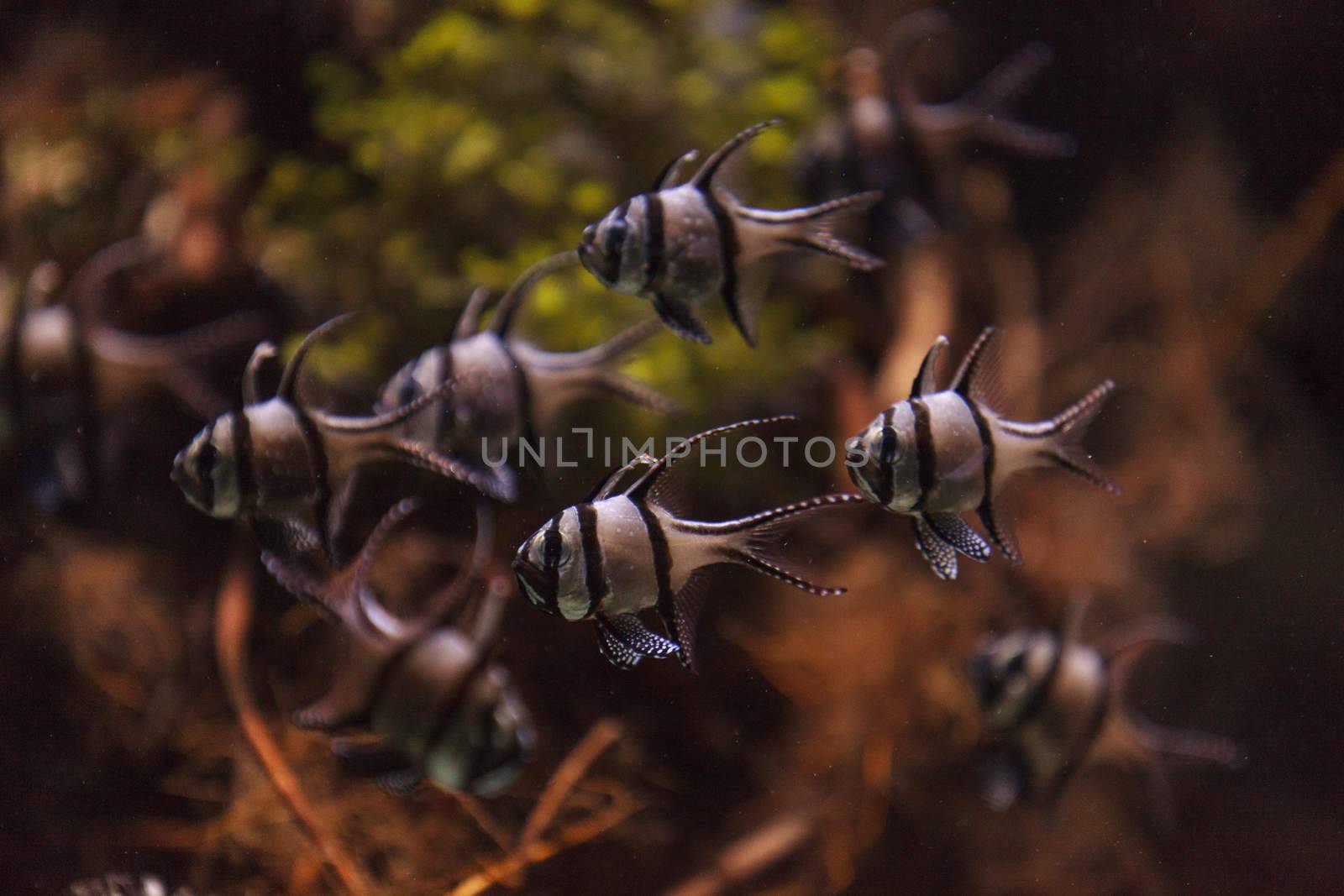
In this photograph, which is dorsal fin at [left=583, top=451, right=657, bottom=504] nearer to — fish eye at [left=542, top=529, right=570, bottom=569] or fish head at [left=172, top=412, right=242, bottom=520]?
fish eye at [left=542, top=529, right=570, bottom=569]

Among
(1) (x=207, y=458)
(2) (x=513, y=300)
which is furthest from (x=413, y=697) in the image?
(2) (x=513, y=300)

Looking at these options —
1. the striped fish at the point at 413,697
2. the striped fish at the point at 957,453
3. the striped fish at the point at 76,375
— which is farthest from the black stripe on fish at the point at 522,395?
the striped fish at the point at 76,375

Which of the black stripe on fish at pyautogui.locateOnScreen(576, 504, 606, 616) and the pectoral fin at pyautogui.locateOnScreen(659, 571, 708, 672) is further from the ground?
the black stripe on fish at pyautogui.locateOnScreen(576, 504, 606, 616)

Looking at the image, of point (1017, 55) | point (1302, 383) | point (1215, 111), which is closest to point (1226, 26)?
point (1215, 111)

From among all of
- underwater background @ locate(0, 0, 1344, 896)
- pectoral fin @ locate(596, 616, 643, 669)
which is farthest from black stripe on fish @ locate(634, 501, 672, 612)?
underwater background @ locate(0, 0, 1344, 896)

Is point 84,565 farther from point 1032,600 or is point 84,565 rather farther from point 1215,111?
point 1215,111
